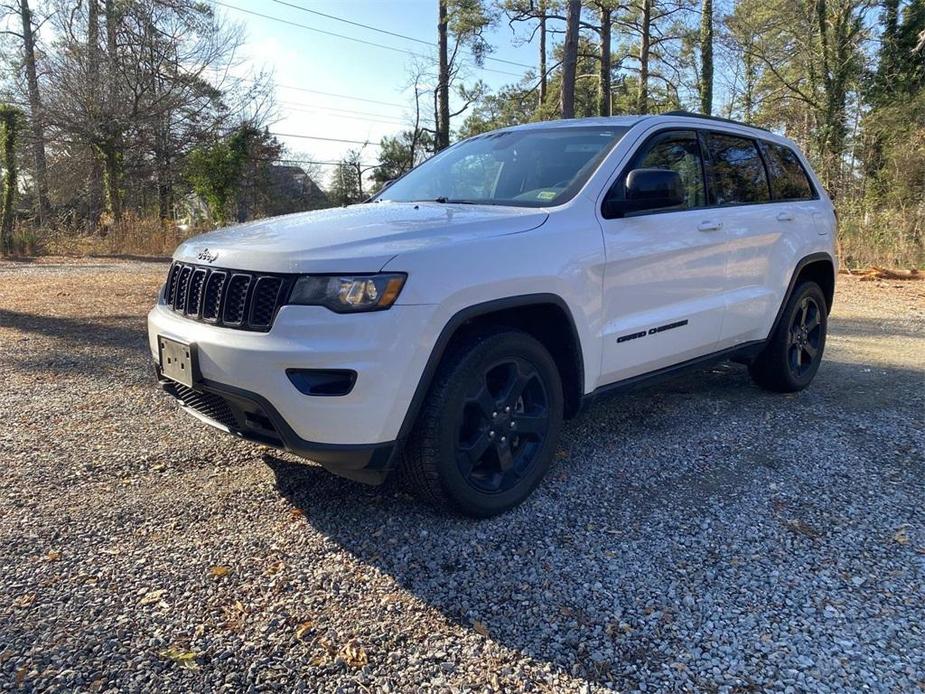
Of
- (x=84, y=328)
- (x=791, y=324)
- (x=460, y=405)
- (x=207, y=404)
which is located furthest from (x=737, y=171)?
(x=84, y=328)

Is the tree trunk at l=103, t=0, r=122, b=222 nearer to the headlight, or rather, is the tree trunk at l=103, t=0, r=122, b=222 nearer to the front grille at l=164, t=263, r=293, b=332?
the front grille at l=164, t=263, r=293, b=332

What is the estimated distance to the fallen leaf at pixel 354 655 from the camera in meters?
2.09

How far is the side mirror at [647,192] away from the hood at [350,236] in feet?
1.51

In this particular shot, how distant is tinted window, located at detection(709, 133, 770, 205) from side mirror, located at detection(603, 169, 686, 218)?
90 centimetres

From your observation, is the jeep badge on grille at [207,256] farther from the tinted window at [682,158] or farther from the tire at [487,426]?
the tinted window at [682,158]

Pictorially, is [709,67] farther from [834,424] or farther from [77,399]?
[77,399]

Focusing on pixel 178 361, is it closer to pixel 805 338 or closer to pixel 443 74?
pixel 805 338

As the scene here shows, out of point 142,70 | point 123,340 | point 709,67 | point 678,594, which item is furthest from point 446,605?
point 142,70

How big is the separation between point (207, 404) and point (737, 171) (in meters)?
3.52

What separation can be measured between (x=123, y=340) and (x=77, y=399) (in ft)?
6.21

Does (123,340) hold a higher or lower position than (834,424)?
→ higher

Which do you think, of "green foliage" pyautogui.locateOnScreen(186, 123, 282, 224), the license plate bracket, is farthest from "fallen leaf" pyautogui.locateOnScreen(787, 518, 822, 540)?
"green foliage" pyautogui.locateOnScreen(186, 123, 282, 224)

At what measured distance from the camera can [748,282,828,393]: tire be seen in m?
4.80

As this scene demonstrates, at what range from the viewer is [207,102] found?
24719 millimetres
